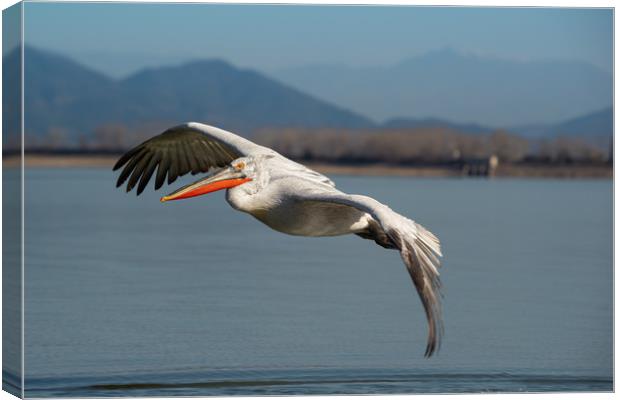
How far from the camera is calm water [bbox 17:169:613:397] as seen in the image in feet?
29.7

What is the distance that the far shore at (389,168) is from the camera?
1370cm

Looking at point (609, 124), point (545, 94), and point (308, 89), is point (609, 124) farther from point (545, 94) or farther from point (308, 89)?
point (308, 89)

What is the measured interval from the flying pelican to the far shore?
4788 mm

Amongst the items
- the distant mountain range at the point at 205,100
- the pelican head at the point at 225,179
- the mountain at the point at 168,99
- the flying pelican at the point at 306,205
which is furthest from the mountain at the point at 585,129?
the mountain at the point at 168,99

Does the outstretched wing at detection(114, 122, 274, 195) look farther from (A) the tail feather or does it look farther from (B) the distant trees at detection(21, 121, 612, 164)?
(B) the distant trees at detection(21, 121, 612, 164)

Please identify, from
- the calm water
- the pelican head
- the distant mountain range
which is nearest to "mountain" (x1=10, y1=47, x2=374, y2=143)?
the distant mountain range

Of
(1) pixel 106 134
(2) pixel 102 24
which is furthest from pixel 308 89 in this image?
(2) pixel 102 24

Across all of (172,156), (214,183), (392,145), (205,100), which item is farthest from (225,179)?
(205,100)

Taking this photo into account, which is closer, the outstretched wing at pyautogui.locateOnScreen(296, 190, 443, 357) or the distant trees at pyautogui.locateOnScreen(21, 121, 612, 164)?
the outstretched wing at pyautogui.locateOnScreen(296, 190, 443, 357)

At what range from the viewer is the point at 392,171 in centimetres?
1725

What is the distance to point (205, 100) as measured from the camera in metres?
25.7

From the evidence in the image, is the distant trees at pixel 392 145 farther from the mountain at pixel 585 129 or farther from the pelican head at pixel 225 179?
the pelican head at pixel 225 179

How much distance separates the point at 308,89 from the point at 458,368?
10.1 m

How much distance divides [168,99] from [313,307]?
15.0 metres
